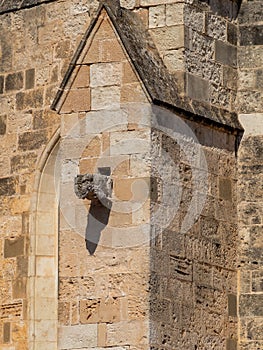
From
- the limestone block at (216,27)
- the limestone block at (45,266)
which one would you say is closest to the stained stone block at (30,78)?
the limestone block at (45,266)

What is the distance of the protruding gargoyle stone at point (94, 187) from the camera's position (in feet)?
45.8

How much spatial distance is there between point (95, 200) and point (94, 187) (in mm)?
168

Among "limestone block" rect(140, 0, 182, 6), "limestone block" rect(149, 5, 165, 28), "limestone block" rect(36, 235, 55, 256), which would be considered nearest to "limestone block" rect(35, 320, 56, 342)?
"limestone block" rect(36, 235, 55, 256)

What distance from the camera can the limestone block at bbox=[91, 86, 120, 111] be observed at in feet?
46.8

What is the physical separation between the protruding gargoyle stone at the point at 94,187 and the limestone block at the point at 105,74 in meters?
0.87

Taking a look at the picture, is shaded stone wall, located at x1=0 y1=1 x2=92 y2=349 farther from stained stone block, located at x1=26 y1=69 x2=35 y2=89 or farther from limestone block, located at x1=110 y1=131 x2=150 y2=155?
limestone block, located at x1=110 y1=131 x2=150 y2=155

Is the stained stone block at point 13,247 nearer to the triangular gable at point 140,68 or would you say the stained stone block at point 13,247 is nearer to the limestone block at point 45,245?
the limestone block at point 45,245

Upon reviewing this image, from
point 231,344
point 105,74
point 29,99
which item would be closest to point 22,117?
point 29,99

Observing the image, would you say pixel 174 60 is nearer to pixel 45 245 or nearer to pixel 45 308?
pixel 45 245

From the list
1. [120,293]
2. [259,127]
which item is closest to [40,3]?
[259,127]

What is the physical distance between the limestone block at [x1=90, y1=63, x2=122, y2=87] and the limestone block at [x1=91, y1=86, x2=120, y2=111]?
51mm

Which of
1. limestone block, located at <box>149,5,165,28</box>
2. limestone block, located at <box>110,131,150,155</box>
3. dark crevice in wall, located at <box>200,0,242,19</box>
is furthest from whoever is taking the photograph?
dark crevice in wall, located at <box>200,0,242,19</box>

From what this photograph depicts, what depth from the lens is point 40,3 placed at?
16531mm

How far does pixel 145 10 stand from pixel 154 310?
2928 millimetres
